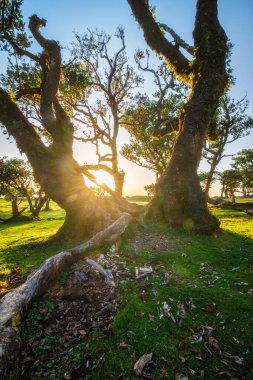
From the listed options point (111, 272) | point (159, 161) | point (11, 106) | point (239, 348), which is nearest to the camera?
point (239, 348)

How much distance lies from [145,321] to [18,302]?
9.48ft

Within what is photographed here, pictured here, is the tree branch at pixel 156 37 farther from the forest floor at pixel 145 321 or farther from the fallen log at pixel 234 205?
the forest floor at pixel 145 321

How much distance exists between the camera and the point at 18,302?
4805 mm

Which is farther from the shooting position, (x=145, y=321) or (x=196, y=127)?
(x=196, y=127)

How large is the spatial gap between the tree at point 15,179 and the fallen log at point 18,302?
123 feet

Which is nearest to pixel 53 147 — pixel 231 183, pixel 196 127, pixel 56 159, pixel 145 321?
pixel 56 159

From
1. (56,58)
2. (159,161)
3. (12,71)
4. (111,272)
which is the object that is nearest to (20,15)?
(56,58)

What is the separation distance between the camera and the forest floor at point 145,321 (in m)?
3.71

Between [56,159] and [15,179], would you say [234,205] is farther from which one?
[15,179]

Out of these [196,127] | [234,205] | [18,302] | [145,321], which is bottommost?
[145,321]

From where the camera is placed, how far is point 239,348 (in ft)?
13.3

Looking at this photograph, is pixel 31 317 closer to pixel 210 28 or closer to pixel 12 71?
pixel 210 28

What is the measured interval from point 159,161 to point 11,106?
2834 cm

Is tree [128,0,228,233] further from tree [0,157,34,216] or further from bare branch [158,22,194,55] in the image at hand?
tree [0,157,34,216]
